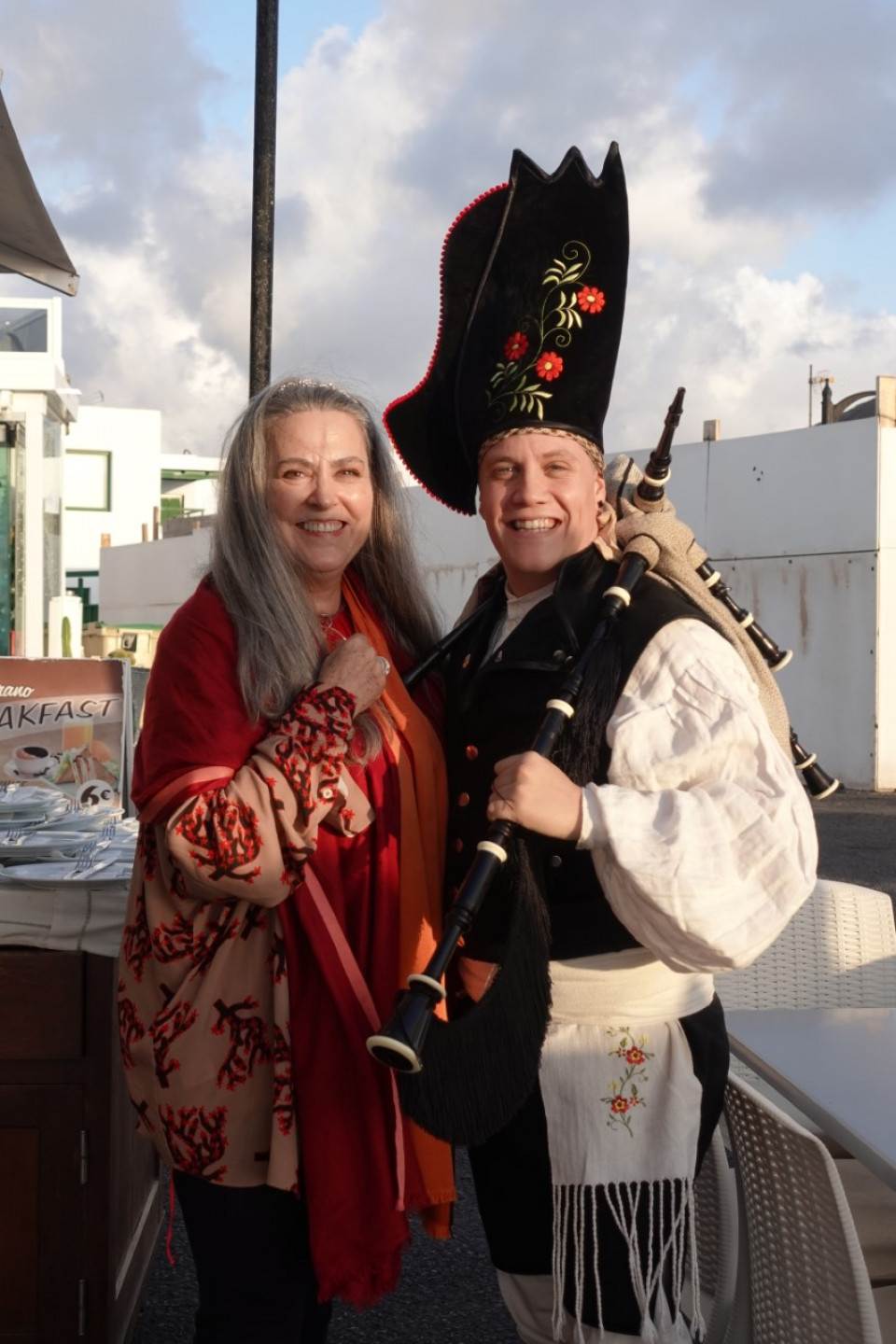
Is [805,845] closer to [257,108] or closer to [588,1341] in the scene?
[588,1341]

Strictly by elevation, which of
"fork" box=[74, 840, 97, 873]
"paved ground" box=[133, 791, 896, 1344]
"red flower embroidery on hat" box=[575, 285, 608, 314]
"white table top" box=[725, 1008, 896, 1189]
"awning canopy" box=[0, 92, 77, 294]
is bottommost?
"paved ground" box=[133, 791, 896, 1344]

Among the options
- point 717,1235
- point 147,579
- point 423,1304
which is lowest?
point 423,1304

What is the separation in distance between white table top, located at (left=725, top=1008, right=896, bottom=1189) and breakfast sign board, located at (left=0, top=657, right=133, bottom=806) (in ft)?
5.54

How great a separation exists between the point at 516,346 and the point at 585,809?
0.83m

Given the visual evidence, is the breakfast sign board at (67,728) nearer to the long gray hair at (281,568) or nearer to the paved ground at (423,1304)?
the paved ground at (423,1304)

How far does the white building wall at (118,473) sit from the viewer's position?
39.6 metres

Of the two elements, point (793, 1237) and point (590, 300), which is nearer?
point (793, 1237)

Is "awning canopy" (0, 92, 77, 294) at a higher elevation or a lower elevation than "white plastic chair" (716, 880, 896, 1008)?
higher

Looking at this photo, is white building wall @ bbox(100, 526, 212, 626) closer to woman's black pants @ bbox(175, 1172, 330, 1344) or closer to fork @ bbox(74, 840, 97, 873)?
fork @ bbox(74, 840, 97, 873)

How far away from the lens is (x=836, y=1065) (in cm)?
244

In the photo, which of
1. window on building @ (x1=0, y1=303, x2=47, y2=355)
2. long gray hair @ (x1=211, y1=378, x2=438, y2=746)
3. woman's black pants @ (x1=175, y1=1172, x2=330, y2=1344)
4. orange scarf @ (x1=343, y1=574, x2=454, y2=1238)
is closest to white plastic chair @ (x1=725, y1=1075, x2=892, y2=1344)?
orange scarf @ (x1=343, y1=574, x2=454, y2=1238)

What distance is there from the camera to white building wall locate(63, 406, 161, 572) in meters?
39.6

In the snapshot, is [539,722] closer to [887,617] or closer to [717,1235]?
[717,1235]

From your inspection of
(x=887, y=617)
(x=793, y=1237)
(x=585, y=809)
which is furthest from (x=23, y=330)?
(x=793, y=1237)
